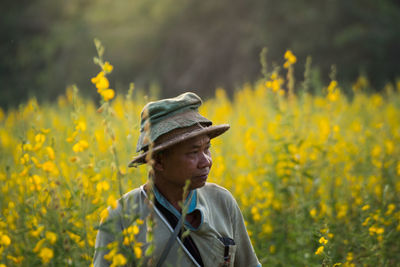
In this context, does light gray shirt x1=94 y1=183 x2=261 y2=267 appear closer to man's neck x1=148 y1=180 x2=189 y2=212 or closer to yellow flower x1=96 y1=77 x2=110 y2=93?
man's neck x1=148 y1=180 x2=189 y2=212

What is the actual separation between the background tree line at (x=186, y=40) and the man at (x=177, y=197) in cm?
913

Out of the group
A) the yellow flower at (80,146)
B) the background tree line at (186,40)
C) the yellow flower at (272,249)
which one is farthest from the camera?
the background tree line at (186,40)

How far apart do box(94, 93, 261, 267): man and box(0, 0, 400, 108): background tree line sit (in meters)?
9.13

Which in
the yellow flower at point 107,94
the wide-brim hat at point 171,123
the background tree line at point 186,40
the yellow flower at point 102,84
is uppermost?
the background tree line at point 186,40

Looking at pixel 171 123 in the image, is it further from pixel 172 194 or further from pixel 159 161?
pixel 172 194

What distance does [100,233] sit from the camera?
1388 millimetres

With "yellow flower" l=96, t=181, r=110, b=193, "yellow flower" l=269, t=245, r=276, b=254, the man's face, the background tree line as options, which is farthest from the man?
the background tree line

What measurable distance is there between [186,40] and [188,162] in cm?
1343

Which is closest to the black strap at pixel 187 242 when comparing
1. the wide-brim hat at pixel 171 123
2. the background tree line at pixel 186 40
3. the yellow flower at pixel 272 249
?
the wide-brim hat at pixel 171 123

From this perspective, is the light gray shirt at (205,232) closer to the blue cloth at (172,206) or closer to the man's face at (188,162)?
the blue cloth at (172,206)

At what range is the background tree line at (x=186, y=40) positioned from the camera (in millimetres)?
10188

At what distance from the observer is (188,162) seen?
1.46 metres

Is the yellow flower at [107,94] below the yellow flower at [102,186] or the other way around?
the other way around

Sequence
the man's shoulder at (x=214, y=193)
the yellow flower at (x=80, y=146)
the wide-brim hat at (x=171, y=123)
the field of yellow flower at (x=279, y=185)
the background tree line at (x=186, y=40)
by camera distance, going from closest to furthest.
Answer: the yellow flower at (x=80, y=146) → the wide-brim hat at (x=171, y=123) → the man's shoulder at (x=214, y=193) → the field of yellow flower at (x=279, y=185) → the background tree line at (x=186, y=40)
